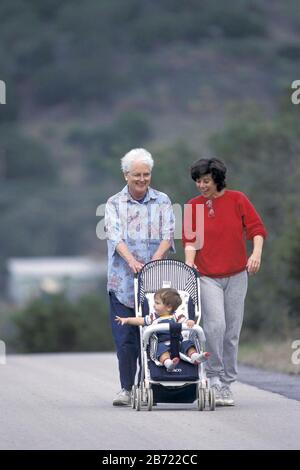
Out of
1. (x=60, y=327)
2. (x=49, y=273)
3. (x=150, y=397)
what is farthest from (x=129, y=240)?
(x=49, y=273)

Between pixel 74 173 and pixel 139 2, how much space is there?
39443mm

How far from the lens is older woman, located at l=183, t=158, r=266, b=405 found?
12750mm

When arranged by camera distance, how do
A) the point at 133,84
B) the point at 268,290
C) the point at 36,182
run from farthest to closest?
the point at 133,84
the point at 36,182
the point at 268,290

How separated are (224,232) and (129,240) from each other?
75 centimetres

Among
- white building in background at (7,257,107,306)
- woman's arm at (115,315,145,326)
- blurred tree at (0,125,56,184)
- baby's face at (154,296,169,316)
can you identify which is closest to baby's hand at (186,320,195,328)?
baby's face at (154,296,169,316)

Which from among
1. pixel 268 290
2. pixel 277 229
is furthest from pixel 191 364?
pixel 277 229

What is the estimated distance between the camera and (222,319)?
12734 millimetres

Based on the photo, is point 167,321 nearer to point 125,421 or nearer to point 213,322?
point 213,322

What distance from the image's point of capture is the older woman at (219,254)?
502 inches

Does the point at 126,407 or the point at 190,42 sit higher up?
the point at 190,42

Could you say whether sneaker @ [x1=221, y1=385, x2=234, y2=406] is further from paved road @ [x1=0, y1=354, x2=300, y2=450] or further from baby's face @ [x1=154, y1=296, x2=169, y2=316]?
baby's face @ [x1=154, y1=296, x2=169, y2=316]

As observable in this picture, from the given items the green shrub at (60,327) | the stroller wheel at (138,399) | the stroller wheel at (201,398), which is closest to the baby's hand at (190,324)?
the stroller wheel at (201,398)

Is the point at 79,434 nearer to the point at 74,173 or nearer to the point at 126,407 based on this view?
the point at 126,407

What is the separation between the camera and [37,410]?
490 inches
